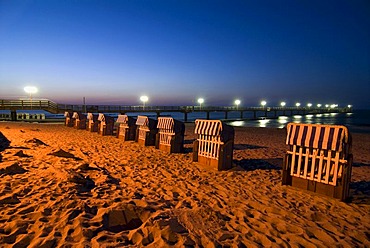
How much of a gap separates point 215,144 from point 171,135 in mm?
3358

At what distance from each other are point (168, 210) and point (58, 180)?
3110 mm

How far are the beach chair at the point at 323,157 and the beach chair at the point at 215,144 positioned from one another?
2219mm

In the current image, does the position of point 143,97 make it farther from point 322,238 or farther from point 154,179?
point 322,238

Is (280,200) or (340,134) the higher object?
(340,134)

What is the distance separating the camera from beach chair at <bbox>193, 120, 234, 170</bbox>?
8148 mm

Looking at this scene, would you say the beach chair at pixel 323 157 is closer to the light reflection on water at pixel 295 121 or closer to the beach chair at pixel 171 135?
the beach chair at pixel 171 135

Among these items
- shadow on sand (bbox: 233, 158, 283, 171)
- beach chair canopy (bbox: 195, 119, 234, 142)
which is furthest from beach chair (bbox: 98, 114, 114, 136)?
shadow on sand (bbox: 233, 158, 283, 171)

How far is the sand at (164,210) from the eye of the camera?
11.1 feet

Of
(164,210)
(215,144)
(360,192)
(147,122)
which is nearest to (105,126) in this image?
(147,122)

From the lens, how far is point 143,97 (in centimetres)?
5775

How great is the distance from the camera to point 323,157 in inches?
228

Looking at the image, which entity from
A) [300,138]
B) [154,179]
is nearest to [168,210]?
[154,179]

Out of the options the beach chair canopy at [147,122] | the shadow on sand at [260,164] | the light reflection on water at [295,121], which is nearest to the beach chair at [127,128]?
the beach chair canopy at [147,122]

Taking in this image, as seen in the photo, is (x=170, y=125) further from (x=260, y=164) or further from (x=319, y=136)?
(x=319, y=136)
